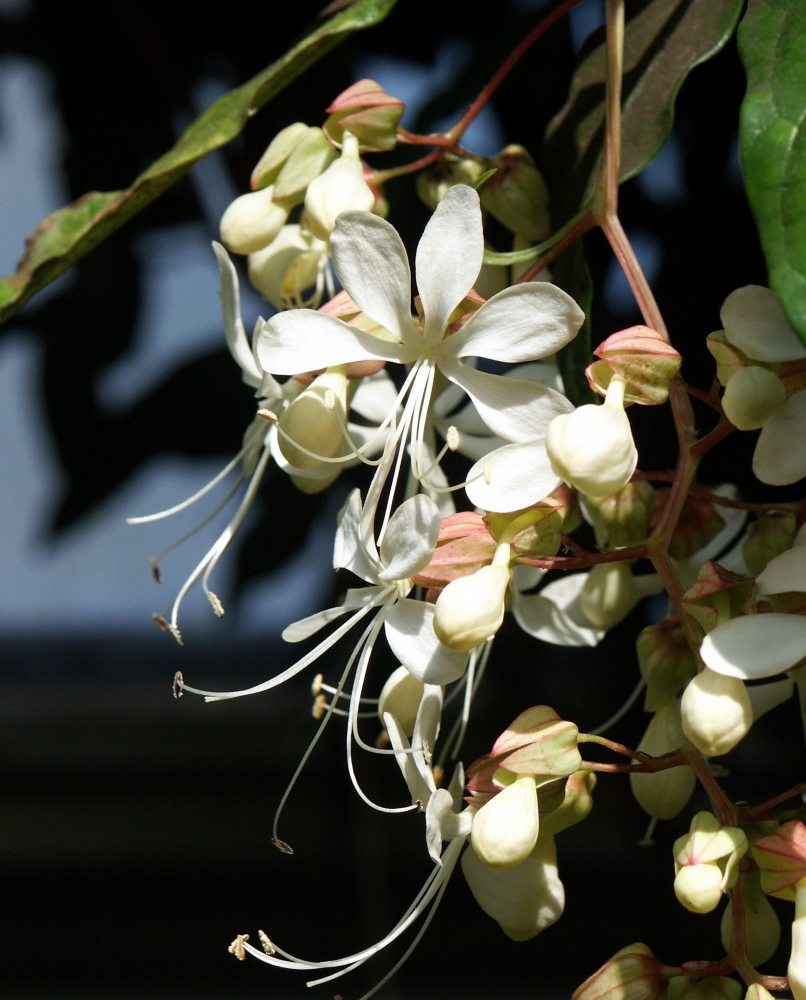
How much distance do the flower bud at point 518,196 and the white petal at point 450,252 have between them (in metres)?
0.15

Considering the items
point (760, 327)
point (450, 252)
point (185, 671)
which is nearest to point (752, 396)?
point (760, 327)

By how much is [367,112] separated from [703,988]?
1.45 ft

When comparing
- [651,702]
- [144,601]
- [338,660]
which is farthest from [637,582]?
[144,601]

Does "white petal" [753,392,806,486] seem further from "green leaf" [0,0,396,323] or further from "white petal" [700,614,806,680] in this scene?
"green leaf" [0,0,396,323]

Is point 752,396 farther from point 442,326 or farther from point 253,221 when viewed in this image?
point 253,221

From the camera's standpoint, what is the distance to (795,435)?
416 millimetres

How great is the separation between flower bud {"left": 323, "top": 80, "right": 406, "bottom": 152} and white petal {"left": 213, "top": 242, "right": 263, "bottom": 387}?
9 centimetres

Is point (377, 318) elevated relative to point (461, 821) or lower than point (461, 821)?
elevated

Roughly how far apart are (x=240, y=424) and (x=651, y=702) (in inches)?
18.6

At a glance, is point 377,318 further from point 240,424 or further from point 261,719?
point 261,719

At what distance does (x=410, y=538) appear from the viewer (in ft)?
1.36

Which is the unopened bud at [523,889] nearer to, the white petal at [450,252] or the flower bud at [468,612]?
the flower bud at [468,612]

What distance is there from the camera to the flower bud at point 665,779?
1.63ft

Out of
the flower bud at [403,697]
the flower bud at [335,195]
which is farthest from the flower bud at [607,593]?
the flower bud at [335,195]
